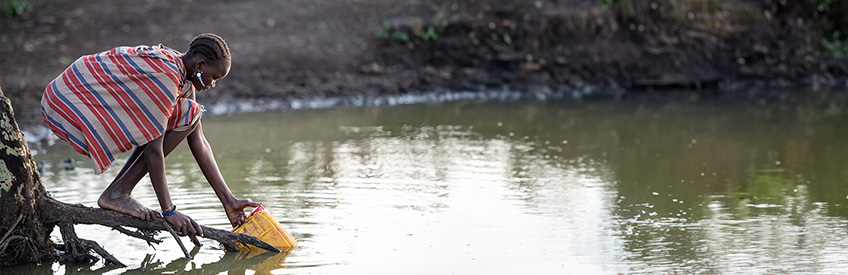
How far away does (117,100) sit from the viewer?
11.1ft

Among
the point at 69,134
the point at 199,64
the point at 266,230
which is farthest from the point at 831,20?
the point at 69,134

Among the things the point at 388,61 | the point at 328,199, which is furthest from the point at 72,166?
the point at 388,61

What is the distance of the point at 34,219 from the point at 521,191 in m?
2.44

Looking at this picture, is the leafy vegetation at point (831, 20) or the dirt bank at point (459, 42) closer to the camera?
the dirt bank at point (459, 42)

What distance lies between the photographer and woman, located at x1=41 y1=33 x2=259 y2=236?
336cm

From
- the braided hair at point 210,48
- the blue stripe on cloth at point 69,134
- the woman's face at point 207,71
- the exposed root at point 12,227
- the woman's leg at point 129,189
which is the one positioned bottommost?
the exposed root at point 12,227

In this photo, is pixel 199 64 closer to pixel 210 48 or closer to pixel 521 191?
pixel 210 48

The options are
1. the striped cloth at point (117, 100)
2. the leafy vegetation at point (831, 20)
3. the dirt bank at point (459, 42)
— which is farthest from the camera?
the leafy vegetation at point (831, 20)

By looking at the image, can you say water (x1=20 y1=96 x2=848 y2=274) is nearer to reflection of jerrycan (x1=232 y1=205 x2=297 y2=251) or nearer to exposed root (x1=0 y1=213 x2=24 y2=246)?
reflection of jerrycan (x1=232 y1=205 x2=297 y2=251)

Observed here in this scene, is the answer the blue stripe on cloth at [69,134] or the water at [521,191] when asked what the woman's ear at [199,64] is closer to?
the blue stripe on cloth at [69,134]

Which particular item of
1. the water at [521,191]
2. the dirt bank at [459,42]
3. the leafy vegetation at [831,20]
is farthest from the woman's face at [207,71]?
the leafy vegetation at [831,20]

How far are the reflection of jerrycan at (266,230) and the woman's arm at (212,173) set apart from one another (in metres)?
0.05

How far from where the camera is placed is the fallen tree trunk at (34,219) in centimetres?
339

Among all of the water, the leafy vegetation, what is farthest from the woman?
the leafy vegetation
